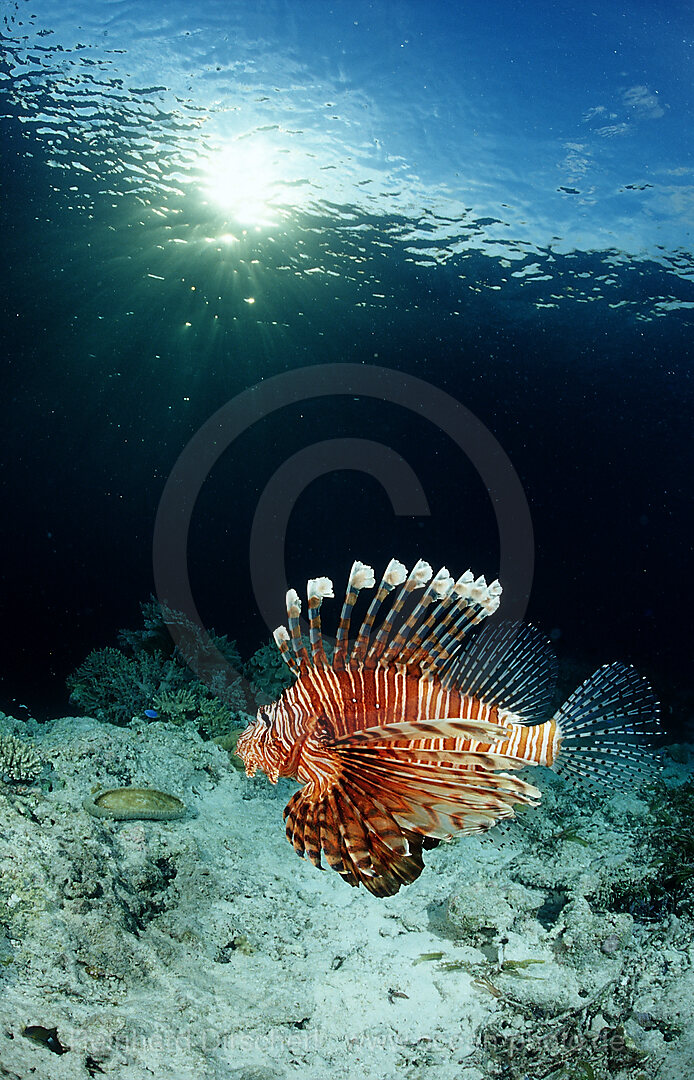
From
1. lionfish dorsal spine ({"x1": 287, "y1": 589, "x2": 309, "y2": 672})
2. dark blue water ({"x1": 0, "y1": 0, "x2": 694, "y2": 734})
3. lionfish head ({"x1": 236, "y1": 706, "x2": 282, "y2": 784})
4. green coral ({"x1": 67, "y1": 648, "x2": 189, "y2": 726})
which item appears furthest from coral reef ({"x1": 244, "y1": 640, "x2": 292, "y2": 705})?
lionfish dorsal spine ({"x1": 287, "y1": 589, "x2": 309, "y2": 672})

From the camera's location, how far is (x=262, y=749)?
272 cm

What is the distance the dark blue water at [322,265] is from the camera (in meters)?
8.06

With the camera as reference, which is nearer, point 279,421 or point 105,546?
point 279,421

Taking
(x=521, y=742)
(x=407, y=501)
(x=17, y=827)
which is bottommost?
(x=17, y=827)

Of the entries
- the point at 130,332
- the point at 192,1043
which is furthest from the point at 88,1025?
the point at 130,332

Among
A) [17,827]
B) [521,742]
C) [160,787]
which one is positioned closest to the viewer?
[521,742]

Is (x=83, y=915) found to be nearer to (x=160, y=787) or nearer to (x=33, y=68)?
(x=160, y=787)

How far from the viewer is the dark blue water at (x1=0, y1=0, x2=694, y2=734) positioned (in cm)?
806

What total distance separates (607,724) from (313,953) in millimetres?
2057

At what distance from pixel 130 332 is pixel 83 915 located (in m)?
15.5

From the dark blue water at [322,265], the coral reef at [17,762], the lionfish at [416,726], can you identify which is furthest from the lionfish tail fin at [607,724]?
the dark blue water at [322,265]

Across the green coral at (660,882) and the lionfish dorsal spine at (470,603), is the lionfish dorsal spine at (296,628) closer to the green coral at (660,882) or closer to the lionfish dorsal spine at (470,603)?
the lionfish dorsal spine at (470,603)

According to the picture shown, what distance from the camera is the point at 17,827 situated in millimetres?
3283

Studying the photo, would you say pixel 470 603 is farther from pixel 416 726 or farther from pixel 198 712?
pixel 198 712
